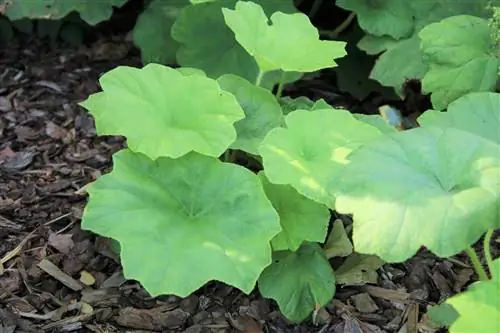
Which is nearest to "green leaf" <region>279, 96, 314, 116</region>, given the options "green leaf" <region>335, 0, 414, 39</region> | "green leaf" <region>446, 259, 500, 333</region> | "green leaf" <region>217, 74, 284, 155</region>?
"green leaf" <region>217, 74, 284, 155</region>

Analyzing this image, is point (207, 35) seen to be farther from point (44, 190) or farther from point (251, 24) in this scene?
point (44, 190)

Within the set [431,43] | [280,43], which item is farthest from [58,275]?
[431,43]

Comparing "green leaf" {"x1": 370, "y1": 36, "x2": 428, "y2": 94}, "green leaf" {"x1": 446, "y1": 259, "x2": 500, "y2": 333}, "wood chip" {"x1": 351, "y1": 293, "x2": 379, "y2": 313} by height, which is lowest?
"wood chip" {"x1": 351, "y1": 293, "x2": 379, "y2": 313}

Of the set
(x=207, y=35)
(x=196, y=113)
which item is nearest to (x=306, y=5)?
(x=207, y=35)

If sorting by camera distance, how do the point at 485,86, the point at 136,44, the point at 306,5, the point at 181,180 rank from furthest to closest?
the point at 306,5
the point at 136,44
the point at 485,86
the point at 181,180

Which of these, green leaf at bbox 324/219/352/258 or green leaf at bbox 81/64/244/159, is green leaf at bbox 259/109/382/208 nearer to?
green leaf at bbox 81/64/244/159

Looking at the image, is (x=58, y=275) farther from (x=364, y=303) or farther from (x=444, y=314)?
(x=444, y=314)
